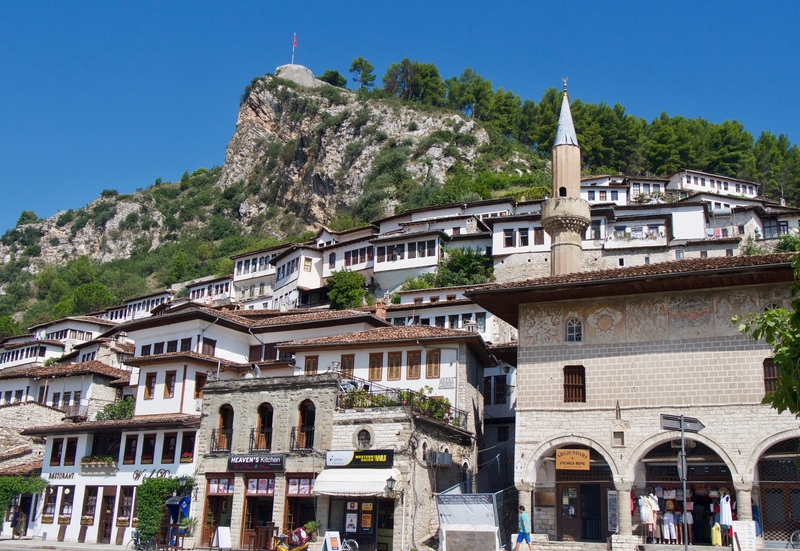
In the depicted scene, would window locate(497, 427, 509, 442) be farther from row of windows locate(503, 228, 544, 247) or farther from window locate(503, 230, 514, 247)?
window locate(503, 230, 514, 247)

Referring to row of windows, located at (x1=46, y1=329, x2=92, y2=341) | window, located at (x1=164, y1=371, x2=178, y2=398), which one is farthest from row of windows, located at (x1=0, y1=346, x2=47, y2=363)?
window, located at (x1=164, y1=371, x2=178, y2=398)

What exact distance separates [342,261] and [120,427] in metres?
33.2

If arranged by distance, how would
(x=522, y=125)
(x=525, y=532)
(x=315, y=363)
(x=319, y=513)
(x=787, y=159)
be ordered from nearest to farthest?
1. (x=525, y=532)
2. (x=319, y=513)
3. (x=315, y=363)
4. (x=787, y=159)
5. (x=522, y=125)

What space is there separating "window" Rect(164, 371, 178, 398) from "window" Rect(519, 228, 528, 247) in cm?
2902

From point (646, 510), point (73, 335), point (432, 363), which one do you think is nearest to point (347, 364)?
point (432, 363)

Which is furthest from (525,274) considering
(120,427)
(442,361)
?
(120,427)

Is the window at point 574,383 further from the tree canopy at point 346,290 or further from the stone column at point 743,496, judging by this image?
the tree canopy at point 346,290

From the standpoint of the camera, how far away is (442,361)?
30.6 m

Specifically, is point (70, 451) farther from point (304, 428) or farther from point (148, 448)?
point (304, 428)

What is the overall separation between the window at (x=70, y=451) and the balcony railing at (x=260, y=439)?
10766 millimetres

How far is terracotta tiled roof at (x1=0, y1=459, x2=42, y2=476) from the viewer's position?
3696cm

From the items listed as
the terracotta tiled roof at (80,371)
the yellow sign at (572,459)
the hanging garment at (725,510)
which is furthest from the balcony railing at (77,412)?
the hanging garment at (725,510)

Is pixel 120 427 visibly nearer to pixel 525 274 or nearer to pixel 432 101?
pixel 525 274

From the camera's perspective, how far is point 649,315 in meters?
24.1
